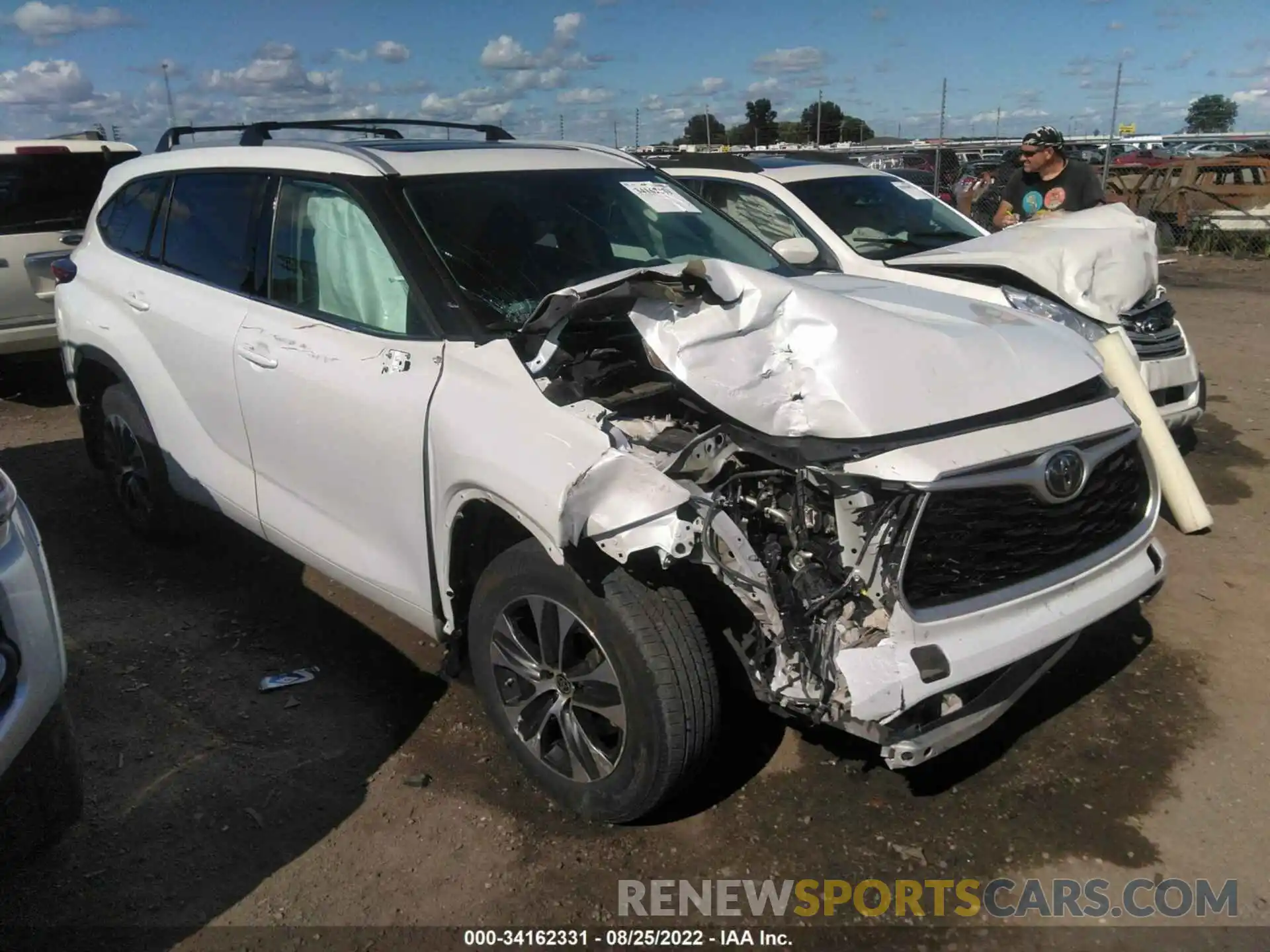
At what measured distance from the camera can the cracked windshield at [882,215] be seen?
6832mm

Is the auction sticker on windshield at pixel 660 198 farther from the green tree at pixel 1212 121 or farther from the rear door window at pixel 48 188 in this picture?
the green tree at pixel 1212 121

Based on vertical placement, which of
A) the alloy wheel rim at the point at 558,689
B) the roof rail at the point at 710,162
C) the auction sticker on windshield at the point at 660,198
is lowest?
the alloy wheel rim at the point at 558,689

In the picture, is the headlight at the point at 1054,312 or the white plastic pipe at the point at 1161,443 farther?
the headlight at the point at 1054,312

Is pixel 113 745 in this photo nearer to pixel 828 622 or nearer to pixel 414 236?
pixel 414 236

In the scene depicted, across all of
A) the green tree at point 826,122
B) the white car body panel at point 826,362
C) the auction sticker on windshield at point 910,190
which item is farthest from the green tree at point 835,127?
the white car body panel at point 826,362

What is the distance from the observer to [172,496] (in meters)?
4.75

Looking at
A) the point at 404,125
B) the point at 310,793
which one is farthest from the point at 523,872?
the point at 404,125

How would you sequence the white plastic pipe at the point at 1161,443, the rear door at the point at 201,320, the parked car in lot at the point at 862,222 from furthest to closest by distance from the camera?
the parked car in lot at the point at 862,222
the white plastic pipe at the point at 1161,443
the rear door at the point at 201,320

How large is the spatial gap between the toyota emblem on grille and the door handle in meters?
2.61

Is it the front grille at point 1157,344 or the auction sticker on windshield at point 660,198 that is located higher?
the auction sticker on windshield at point 660,198

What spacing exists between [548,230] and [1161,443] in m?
2.85

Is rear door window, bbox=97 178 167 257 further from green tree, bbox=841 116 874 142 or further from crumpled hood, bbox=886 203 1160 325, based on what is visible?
green tree, bbox=841 116 874 142

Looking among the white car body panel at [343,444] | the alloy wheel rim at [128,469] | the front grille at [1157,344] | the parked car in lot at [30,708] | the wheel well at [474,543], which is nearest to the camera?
the parked car in lot at [30,708]

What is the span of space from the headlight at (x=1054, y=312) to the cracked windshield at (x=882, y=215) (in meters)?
1.65
